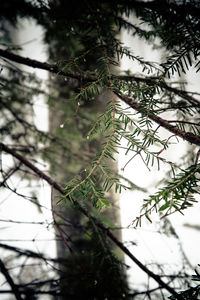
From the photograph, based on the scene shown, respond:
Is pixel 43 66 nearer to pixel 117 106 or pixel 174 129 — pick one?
pixel 117 106

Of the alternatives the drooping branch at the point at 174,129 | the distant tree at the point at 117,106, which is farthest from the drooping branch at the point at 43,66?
the drooping branch at the point at 174,129

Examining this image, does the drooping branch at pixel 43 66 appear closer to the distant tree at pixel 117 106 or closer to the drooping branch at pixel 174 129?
the distant tree at pixel 117 106

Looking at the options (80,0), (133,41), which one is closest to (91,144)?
(133,41)

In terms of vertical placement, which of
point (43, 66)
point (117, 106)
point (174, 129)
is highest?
point (43, 66)

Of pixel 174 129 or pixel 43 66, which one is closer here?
pixel 174 129

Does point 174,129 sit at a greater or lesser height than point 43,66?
lesser

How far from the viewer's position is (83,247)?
7.00 ft

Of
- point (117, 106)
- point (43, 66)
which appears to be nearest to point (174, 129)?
point (117, 106)

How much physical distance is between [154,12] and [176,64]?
0.48 m

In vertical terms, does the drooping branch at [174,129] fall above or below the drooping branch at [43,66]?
below

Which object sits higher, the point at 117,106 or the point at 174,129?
the point at 117,106

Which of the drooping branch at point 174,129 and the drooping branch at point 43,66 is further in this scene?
the drooping branch at point 43,66

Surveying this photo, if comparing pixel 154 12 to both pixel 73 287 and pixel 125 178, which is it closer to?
pixel 125 178

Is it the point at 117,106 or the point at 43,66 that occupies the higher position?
the point at 43,66
